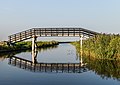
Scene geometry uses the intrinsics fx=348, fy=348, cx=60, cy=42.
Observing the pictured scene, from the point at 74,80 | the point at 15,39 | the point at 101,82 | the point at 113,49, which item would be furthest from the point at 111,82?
the point at 15,39

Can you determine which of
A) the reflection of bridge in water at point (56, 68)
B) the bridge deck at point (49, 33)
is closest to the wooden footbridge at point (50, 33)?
the bridge deck at point (49, 33)

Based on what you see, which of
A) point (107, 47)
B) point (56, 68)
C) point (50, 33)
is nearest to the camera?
point (56, 68)

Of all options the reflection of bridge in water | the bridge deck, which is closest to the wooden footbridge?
the bridge deck

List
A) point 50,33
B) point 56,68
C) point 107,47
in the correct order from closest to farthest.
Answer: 1. point 56,68
2. point 107,47
3. point 50,33

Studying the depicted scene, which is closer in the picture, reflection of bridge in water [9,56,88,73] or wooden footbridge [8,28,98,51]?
reflection of bridge in water [9,56,88,73]

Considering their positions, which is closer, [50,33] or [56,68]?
[56,68]

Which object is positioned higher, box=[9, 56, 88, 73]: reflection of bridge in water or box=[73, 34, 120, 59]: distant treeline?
box=[73, 34, 120, 59]: distant treeline

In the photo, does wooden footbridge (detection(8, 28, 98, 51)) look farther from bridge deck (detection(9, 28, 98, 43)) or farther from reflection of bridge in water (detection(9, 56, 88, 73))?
reflection of bridge in water (detection(9, 56, 88, 73))

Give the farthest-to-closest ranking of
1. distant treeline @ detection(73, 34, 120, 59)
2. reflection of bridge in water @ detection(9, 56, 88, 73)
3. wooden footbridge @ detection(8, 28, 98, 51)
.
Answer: wooden footbridge @ detection(8, 28, 98, 51)
distant treeline @ detection(73, 34, 120, 59)
reflection of bridge in water @ detection(9, 56, 88, 73)

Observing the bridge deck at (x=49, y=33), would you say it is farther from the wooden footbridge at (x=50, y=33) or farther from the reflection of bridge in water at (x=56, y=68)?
the reflection of bridge in water at (x=56, y=68)

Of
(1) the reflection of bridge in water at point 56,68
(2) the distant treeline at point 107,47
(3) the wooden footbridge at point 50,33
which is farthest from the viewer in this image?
(3) the wooden footbridge at point 50,33

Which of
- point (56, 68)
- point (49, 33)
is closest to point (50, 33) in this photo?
point (49, 33)

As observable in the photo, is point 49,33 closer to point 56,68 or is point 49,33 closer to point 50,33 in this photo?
point 50,33

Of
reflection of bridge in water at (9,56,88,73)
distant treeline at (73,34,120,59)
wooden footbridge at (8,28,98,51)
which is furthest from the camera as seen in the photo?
wooden footbridge at (8,28,98,51)
